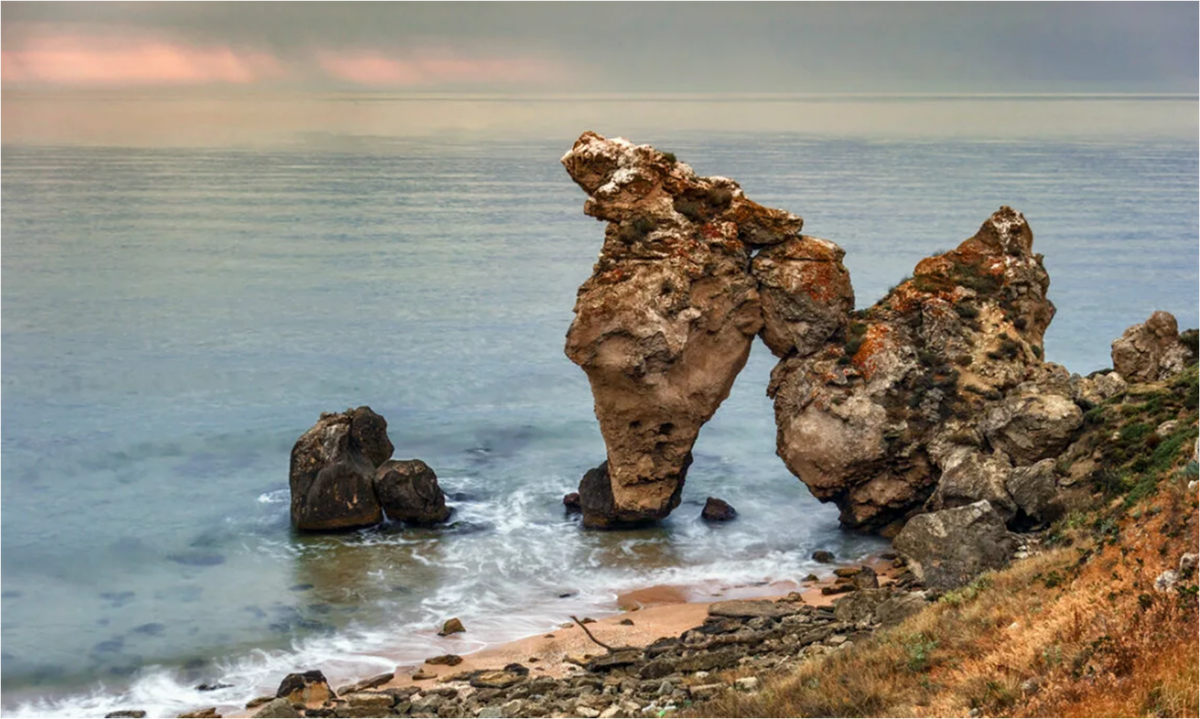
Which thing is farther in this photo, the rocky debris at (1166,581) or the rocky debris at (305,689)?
the rocky debris at (305,689)

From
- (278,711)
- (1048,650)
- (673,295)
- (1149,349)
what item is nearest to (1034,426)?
(1149,349)

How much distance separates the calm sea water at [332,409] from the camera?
2955 cm

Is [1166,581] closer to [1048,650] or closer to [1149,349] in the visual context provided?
[1048,650]

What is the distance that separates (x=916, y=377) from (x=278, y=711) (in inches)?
675

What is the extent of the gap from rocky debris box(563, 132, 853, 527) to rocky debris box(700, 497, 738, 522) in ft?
8.55

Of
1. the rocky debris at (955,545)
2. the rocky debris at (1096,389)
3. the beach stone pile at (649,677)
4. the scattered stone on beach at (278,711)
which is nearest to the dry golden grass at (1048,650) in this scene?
the beach stone pile at (649,677)

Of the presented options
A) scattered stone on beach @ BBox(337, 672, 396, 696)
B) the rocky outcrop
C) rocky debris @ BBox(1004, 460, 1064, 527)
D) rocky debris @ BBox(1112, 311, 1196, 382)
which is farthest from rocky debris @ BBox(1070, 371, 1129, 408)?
the rocky outcrop

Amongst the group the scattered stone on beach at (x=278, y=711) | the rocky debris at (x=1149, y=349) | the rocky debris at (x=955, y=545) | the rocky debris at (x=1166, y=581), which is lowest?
the scattered stone on beach at (x=278, y=711)

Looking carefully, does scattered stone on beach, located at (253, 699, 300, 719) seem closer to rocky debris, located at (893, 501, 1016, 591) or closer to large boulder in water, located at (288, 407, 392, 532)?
large boulder in water, located at (288, 407, 392, 532)

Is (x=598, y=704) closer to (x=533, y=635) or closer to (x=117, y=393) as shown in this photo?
(x=533, y=635)

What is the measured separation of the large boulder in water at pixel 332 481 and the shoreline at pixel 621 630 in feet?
24.6

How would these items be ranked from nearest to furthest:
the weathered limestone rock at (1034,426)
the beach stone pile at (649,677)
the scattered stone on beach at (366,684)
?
the beach stone pile at (649,677), the scattered stone on beach at (366,684), the weathered limestone rock at (1034,426)

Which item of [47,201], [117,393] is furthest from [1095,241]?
[47,201]

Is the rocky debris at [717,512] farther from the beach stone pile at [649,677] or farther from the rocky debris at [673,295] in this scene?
the beach stone pile at [649,677]
